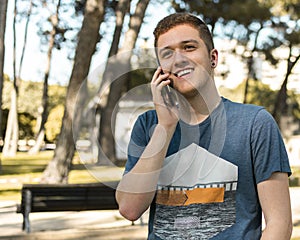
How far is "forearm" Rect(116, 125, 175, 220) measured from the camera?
6.76ft

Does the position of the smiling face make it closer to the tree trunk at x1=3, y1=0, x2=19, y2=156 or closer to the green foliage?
the tree trunk at x1=3, y1=0, x2=19, y2=156

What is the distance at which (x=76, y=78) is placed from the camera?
54.7 feet

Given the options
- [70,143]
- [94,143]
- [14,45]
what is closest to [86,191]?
[70,143]

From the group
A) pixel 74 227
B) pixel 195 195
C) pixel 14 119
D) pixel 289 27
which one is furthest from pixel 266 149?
pixel 14 119

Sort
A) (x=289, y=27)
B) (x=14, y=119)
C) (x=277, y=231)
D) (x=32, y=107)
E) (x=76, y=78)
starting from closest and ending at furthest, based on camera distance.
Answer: (x=277, y=231)
(x=76, y=78)
(x=289, y=27)
(x=14, y=119)
(x=32, y=107)

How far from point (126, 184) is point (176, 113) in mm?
258

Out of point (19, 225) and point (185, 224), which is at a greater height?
point (185, 224)

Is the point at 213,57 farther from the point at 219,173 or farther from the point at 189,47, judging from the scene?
the point at 219,173

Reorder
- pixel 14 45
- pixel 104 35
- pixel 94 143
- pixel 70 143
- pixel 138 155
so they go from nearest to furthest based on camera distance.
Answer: pixel 138 155, pixel 94 143, pixel 70 143, pixel 104 35, pixel 14 45

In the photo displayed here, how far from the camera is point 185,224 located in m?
2.07

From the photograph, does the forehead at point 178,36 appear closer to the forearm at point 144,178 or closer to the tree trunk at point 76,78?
the forearm at point 144,178

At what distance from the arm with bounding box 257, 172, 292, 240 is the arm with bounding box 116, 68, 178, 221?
0.99 feet

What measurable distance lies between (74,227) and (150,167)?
9.21 meters

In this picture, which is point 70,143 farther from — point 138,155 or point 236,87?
point 236,87
